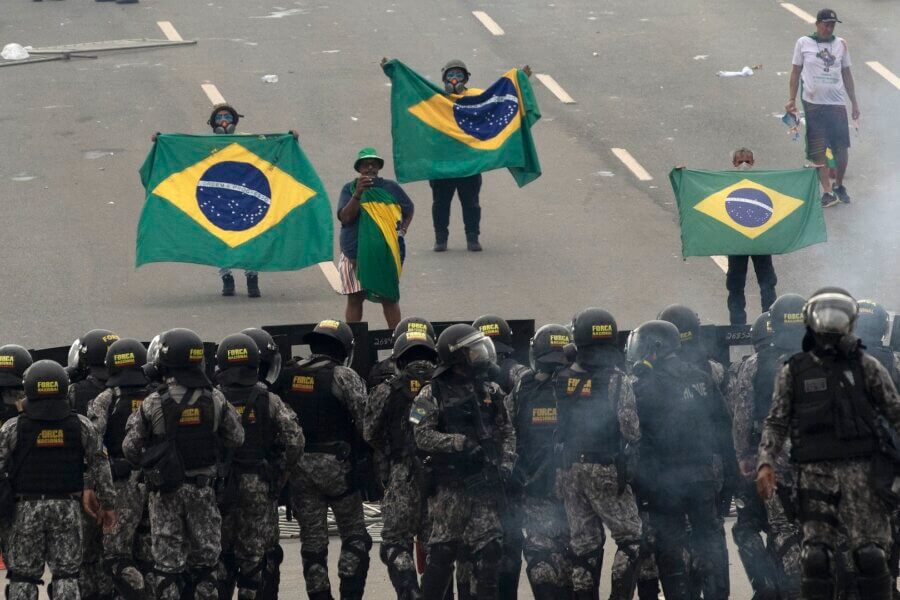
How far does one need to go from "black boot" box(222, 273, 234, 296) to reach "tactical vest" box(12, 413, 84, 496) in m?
7.40

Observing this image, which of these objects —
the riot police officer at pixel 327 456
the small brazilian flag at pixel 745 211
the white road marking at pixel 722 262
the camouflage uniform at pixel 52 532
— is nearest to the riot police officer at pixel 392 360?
the riot police officer at pixel 327 456

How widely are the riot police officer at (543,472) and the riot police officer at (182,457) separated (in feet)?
5.46

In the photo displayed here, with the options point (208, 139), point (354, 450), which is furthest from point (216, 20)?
point (354, 450)

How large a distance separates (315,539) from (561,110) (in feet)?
43.0

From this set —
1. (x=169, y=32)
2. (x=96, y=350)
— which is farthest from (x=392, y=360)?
(x=169, y=32)

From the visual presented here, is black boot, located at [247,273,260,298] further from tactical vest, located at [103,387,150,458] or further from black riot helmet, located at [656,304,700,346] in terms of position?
black riot helmet, located at [656,304,700,346]

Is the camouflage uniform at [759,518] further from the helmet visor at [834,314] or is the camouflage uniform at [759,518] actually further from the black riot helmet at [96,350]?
the black riot helmet at [96,350]

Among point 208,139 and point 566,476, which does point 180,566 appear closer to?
point 566,476

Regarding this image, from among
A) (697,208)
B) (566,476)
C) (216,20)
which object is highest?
A: (566,476)

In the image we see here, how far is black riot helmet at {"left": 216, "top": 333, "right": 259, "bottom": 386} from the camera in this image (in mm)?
11016

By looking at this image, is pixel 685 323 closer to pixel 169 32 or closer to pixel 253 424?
pixel 253 424

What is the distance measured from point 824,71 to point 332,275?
222 inches

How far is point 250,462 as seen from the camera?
1105cm

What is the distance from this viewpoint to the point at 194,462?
10.7 m
